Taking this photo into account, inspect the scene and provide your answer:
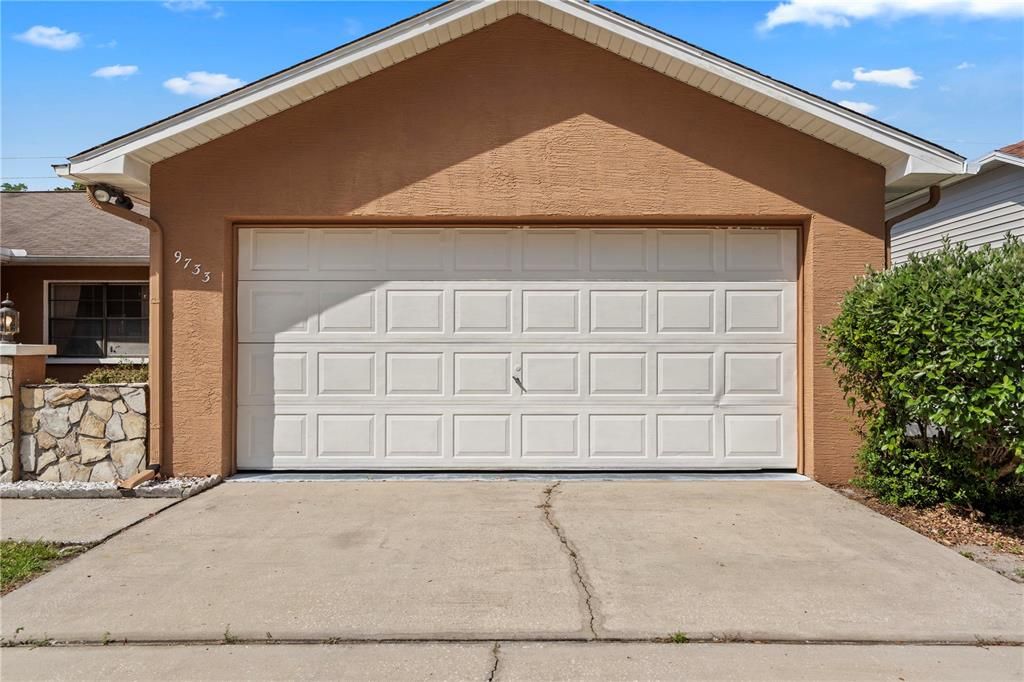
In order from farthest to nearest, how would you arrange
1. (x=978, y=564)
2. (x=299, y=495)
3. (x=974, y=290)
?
(x=299, y=495) < (x=974, y=290) < (x=978, y=564)

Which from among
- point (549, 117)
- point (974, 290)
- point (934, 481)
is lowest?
point (934, 481)

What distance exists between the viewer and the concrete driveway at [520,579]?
11.5 ft

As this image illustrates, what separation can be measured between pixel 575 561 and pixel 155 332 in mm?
4947

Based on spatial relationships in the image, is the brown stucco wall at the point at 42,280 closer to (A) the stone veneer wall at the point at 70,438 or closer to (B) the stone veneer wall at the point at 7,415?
(B) the stone veneer wall at the point at 7,415

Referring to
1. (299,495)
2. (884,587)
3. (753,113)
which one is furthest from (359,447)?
(753,113)

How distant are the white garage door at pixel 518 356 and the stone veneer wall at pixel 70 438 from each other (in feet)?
4.05

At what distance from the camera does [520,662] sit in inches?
125

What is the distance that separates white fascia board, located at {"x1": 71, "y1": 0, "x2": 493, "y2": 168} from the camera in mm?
6352

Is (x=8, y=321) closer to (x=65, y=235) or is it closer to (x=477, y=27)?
(x=477, y=27)

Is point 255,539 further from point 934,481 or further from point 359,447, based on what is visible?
point 934,481

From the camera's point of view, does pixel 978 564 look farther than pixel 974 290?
No

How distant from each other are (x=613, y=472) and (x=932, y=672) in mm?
4077

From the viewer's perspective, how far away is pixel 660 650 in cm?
330

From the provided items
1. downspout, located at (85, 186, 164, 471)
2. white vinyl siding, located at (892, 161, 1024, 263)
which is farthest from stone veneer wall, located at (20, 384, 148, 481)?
white vinyl siding, located at (892, 161, 1024, 263)
